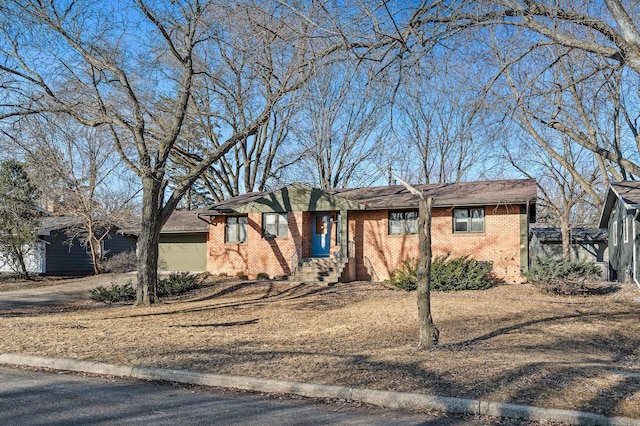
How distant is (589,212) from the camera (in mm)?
48781

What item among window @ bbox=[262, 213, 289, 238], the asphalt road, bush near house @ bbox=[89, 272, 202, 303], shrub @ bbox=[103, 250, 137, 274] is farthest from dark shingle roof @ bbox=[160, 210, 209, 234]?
the asphalt road

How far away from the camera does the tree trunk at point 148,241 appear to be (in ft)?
54.9

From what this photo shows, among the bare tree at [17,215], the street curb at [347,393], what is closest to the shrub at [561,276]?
the street curb at [347,393]

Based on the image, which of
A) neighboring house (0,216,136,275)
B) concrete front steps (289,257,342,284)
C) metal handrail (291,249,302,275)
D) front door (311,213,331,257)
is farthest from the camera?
neighboring house (0,216,136,275)

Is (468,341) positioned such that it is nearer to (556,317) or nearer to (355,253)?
(556,317)

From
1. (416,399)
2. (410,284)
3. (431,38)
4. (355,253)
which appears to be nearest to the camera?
(416,399)

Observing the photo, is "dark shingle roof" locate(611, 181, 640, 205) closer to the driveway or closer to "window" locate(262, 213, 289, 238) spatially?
"window" locate(262, 213, 289, 238)

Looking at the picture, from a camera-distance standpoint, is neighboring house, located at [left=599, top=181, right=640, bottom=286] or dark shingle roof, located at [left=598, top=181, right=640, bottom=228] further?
neighboring house, located at [left=599, top=181, right=640, bottom=286]

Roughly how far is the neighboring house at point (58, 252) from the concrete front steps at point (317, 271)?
50.7 ft

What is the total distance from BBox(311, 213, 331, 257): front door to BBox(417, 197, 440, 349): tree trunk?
1599cm

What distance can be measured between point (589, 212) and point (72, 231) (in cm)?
4202

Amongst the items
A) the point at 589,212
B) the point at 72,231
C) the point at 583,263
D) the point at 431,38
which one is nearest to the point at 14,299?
the point at 72,231

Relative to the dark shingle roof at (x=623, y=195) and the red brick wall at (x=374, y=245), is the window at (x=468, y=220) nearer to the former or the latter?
the red brick wall at (x=374, y=245)

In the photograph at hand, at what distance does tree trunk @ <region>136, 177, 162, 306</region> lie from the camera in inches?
658
